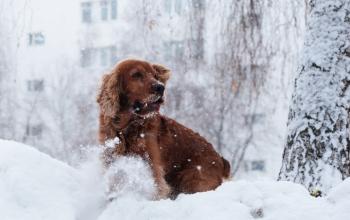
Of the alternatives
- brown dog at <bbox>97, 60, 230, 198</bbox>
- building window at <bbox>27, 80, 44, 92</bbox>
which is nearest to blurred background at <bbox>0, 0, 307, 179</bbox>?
building window at <bbox>27, 80, 44, 92</bbox>

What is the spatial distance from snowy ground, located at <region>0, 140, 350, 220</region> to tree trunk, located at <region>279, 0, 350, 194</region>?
62.3 inches

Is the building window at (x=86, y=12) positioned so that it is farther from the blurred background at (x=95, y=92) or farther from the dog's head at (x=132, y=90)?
the dog's head at (x=132, y=90)

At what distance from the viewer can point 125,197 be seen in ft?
17.3

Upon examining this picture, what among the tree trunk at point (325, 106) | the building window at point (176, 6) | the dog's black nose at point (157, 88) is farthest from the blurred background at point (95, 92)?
the dog's black nose at point (157, 88)

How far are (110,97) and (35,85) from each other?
30.8 meters

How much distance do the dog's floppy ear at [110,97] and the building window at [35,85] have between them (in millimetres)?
30066

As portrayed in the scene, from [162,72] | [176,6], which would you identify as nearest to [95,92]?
[176,6]

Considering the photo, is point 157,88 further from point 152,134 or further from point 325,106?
point 325,106

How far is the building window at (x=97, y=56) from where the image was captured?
33.3 meters

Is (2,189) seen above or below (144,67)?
below

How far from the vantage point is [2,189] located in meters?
5.04

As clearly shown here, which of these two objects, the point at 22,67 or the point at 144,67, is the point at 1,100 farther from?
the point at 144,67

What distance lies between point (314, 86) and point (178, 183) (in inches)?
66.2

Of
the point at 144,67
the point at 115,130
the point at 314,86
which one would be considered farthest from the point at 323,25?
the point at 115,130
